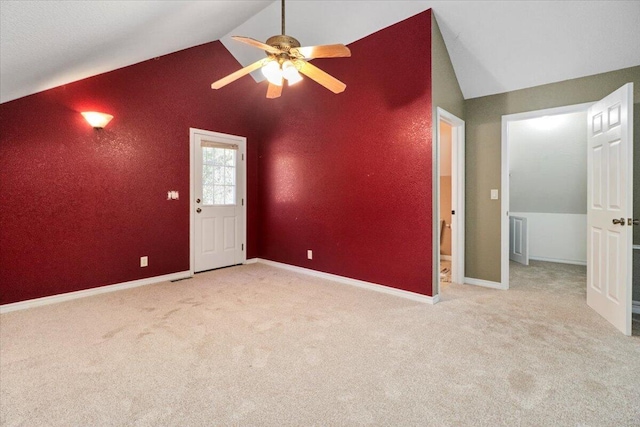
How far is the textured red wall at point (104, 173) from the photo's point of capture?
10.1 feet

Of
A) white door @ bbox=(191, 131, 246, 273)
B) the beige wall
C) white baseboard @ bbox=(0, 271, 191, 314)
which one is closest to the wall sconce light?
white door @ bbox=(191, 131, 246, 273)

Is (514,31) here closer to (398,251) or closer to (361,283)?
(398,251)

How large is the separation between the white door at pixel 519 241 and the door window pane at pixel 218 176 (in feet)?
15.7

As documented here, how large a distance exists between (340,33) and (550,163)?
3777 millimetres

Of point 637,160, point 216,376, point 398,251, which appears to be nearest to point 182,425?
point 216,376

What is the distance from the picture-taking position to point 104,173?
3604 mm

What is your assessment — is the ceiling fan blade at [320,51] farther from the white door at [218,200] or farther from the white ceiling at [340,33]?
the white door at [218,200]

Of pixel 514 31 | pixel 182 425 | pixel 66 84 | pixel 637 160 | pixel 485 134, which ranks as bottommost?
pixel 182 425

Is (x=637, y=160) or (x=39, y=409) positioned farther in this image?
(x=637, y=160)

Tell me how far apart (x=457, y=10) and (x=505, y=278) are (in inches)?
116

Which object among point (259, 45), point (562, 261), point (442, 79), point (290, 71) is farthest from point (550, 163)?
point (259, 45)

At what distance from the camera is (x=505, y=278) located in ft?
12.1

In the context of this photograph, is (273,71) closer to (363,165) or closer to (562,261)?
(363,165)

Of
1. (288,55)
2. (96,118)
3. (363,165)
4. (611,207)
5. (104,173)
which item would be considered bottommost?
(611,207)
